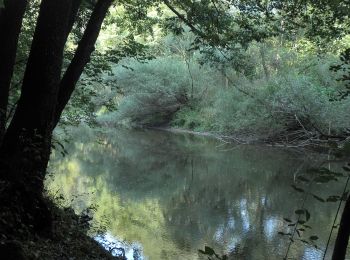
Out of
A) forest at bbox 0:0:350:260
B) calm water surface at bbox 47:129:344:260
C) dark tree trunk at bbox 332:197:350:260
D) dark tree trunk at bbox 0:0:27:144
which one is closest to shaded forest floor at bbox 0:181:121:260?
forest at bbox 0:0:350:260

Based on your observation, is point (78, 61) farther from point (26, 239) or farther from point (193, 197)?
point (193, 197)

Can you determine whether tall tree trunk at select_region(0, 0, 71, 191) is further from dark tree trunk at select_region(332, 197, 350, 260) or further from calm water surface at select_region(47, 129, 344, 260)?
dark tree trunk at select_region(332, 197, 350, 260)

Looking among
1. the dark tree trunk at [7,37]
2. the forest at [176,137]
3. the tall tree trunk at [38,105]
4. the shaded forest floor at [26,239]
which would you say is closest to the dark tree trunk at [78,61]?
the forest at [176,137]

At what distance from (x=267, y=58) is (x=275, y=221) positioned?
18.9m

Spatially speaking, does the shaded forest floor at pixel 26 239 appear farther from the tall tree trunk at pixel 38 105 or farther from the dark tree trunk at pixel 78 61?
the dark tree trunk at pixel 78 61

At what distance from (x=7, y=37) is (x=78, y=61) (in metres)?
0.87

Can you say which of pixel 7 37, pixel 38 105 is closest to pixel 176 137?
pixel 7 37

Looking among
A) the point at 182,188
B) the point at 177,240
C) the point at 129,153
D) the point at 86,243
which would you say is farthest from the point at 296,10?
the point at 129,153

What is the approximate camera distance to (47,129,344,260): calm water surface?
920 cm

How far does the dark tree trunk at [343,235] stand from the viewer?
1.60 m

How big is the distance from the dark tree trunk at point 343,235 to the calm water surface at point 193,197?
7.87 ft

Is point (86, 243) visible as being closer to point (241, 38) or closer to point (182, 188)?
point (241, 38)

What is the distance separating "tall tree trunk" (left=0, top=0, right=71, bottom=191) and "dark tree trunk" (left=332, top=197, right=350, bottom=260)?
114 inches

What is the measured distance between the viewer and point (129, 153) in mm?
21578
